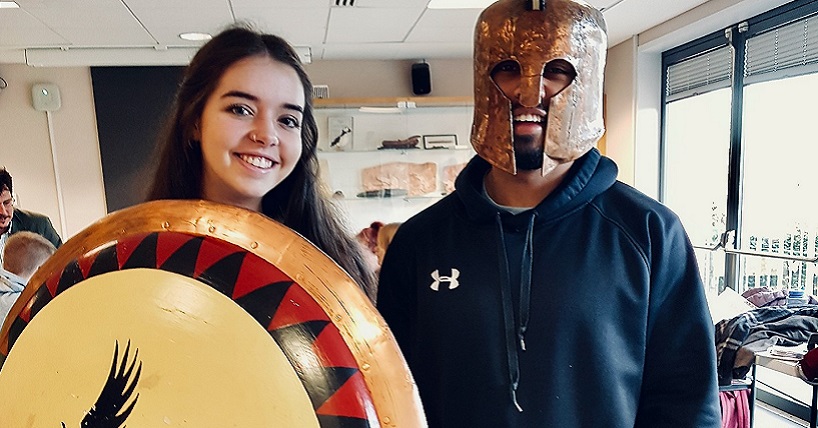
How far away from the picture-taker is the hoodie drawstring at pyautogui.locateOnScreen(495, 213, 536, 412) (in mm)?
918

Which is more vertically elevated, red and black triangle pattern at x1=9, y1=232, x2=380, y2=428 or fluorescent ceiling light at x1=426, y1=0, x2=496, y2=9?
fluorescent ceiling light at x1=426, y1=0, x2=496, y2=9

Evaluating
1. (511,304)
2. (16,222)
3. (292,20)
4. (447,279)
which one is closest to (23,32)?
(16,222)

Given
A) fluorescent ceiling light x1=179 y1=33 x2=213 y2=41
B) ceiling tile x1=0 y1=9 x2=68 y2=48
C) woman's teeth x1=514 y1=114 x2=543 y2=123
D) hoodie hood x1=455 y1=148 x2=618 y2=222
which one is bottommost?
hoodie hood x1=455 y1=148 x2=618 y2=222

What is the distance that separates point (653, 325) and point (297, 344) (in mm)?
599

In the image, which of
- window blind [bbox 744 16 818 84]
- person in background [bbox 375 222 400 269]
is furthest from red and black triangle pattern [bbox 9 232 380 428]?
window blind [bbox 744 16 818 84]

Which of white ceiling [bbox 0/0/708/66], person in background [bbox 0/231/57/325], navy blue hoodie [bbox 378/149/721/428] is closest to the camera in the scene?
navy blue hoodie [bbox 378/149/721/428]

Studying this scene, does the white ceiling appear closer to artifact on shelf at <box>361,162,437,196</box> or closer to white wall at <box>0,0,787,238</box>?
white wall at <box>0,0,787,238</box>

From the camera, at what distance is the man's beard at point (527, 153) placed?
3.10 ft

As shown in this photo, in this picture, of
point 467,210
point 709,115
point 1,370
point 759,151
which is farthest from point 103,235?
point 709,115

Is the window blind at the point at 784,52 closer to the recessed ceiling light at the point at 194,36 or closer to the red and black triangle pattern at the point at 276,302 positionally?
the red and black triangle pattern at the point at 276,302

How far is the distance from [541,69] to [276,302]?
1.92 feet

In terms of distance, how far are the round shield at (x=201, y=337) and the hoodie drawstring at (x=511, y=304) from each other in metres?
0.30

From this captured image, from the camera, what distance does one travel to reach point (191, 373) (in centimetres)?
67

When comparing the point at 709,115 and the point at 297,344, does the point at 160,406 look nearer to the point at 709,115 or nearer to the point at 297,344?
the point at 297,344
